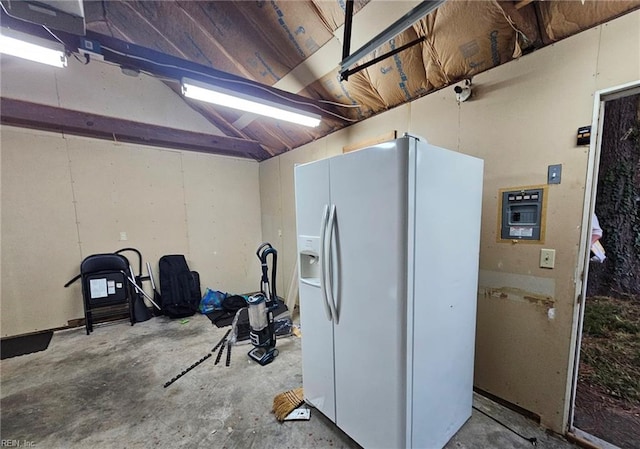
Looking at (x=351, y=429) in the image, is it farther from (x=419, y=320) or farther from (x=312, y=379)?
(x=419, y=320)

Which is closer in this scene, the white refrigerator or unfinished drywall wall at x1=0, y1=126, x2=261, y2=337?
the white refrigerator

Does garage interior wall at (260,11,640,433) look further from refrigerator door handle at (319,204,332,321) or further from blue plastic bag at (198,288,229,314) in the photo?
blue plastic bag at (198,288,229,314)

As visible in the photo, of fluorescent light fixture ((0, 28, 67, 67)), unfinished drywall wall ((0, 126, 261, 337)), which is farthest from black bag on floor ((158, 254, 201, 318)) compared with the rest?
fluorescent light fixture ((0, 28, 67, 67))

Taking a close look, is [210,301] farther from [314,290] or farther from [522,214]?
[522,214]

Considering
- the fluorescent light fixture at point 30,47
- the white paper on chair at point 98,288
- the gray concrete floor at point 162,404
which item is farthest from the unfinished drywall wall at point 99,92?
the gray concrete floor at point 162,404

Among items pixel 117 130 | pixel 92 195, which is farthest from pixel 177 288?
pixel 117 130

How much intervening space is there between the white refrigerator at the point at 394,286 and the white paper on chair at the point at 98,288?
10.7 feet

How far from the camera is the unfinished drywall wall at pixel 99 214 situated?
307 cm

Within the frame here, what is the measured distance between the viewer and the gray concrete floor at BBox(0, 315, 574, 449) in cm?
165

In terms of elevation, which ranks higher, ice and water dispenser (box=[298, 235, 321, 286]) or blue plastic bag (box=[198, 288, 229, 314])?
ice and water dispenser (box=[298, 235, 321, 286])

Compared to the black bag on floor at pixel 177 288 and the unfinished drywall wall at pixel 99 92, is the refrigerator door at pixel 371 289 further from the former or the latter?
the unfinished drywall wall at pixel 99 92

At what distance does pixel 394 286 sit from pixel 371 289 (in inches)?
5.9

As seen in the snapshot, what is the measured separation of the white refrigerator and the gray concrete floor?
278mm

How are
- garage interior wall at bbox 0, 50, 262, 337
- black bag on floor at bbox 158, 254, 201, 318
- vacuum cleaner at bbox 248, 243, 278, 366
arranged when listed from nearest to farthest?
1. vacuum cleaner at bbox 248, 243, 278, 366
2. garage interior wall at bbox 0, 50, 262, 337
3. black bag on floor at bbox 158, 254, 201, 318
